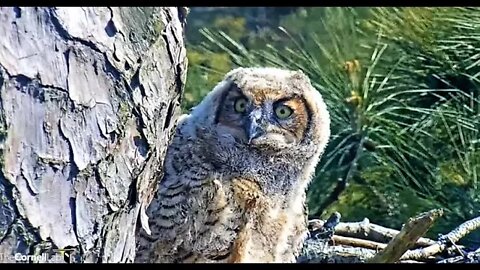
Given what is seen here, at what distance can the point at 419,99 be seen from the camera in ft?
4.19

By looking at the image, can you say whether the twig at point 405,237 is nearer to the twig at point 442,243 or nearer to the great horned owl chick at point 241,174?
the twig at point 442,243

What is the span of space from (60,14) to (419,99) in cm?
77

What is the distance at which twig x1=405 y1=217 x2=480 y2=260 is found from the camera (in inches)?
36.6

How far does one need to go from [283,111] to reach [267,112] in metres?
0.03

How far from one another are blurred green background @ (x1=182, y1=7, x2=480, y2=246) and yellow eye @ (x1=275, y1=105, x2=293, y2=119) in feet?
0.64

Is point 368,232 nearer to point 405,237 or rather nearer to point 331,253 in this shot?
point 331,253

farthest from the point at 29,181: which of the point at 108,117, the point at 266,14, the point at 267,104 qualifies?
the point at 266,14

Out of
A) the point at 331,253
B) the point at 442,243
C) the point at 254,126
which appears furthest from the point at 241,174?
the point at 442,243

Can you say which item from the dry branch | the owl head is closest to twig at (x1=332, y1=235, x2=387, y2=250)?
the dry branch

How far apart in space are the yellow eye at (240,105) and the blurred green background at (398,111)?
0.79ft

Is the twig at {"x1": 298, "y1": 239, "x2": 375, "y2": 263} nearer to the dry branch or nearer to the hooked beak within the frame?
the dry branch

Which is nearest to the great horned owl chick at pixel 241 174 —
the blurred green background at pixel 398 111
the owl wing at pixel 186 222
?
the owl wing at pixel 186 222

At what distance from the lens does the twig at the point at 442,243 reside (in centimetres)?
93
